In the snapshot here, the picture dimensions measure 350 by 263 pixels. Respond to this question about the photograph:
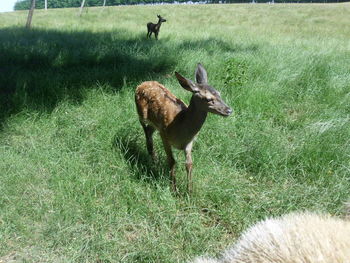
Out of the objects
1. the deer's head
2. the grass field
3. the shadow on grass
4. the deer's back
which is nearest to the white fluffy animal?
the grass field

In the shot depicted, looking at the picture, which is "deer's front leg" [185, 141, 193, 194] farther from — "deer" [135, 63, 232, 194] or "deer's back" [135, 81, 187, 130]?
"deer's back" [135, 81, 187, 130]

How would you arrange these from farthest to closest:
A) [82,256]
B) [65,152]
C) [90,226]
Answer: [65,152], [90,226], [82,256]

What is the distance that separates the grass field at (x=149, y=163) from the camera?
2.88 metres

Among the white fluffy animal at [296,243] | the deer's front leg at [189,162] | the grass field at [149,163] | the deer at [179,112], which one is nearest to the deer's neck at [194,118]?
the deer at [179,112]

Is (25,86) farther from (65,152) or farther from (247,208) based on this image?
(247,208)

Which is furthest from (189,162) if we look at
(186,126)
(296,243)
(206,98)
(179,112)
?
(296,243)

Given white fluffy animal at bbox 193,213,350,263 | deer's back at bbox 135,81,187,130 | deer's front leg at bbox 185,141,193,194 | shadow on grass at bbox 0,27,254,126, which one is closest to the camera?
white fluffy animal at bbox 193,213,350,263

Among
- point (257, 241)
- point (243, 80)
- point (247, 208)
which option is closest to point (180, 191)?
point (247, 208)

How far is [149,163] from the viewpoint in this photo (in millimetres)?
3814

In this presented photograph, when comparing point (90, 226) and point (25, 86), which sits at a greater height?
point (25, 86)

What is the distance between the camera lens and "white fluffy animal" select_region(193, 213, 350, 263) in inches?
52.4

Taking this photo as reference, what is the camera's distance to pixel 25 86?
17.9 feet

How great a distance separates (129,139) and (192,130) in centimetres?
135

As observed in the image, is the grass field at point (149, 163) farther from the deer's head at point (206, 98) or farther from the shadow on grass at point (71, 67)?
the deer's head at point (206, 98)
